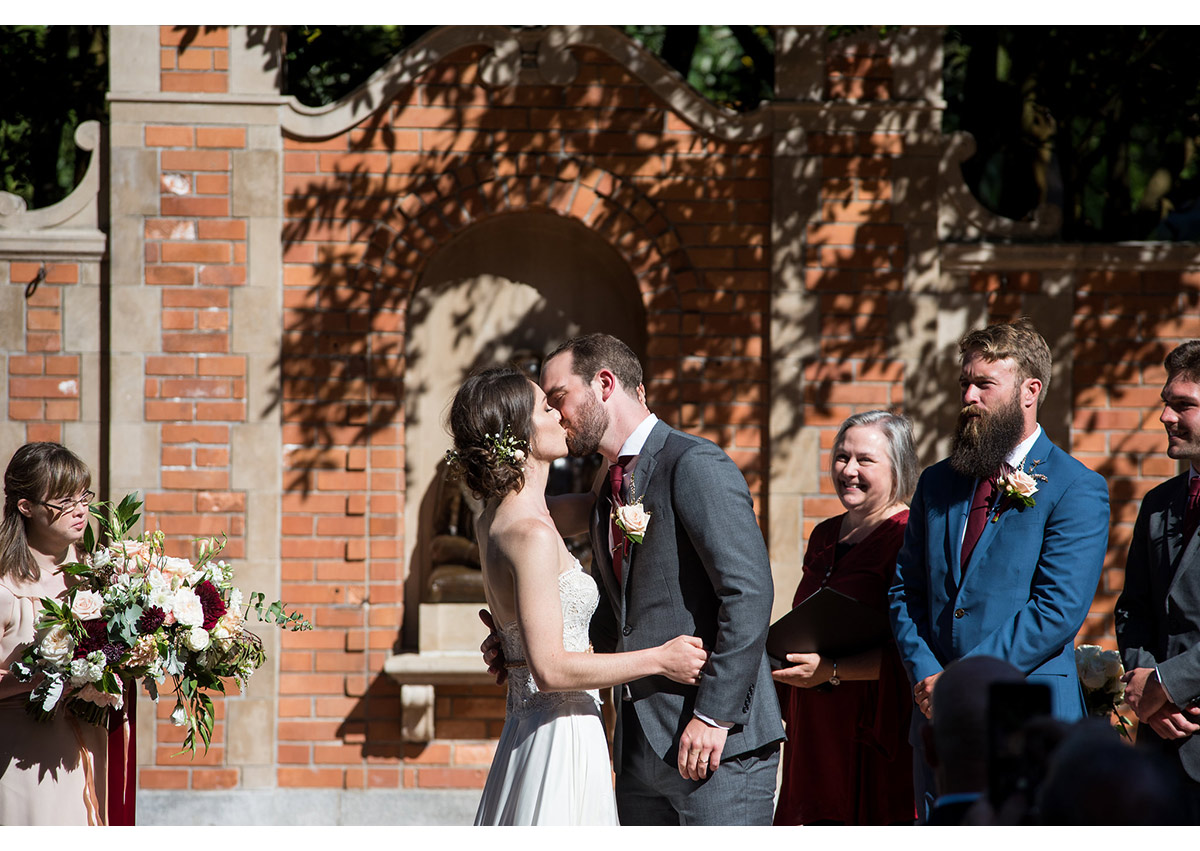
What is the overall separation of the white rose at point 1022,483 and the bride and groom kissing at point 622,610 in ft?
2.54

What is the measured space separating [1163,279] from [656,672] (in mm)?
4386

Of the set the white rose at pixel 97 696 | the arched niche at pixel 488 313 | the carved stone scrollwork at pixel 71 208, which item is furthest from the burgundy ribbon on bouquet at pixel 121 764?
the carved stone scrollwork at pixel 71 208

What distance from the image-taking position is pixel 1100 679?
3680mm

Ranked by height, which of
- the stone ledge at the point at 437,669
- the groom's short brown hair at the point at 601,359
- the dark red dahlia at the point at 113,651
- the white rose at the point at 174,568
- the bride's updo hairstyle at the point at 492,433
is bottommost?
the stone ledge at the point at 437,669

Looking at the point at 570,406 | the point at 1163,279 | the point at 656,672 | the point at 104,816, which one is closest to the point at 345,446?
the point at 104,816

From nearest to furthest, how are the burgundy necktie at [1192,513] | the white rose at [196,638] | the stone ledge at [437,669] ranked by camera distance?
1. the burgundy necktie at [1192,513]
2. the white rose at [196,638]
3. the stone ledge at [437,669]

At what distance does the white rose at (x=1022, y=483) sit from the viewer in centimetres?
323

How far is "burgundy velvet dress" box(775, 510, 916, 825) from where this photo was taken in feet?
11.6

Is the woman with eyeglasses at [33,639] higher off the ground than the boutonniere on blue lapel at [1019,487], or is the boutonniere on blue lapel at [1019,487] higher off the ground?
the boutonniere on blue lapel at [1019,487]

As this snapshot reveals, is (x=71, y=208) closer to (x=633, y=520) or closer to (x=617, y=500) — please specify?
(x=617, y=500)

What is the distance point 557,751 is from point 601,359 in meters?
1.10

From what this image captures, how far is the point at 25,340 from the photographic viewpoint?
588 centimetres

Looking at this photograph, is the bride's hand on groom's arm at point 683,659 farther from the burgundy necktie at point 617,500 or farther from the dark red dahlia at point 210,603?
the dark red dahlia at point 210,603

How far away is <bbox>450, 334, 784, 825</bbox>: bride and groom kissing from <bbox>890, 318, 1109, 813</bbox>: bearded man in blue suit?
58cm
